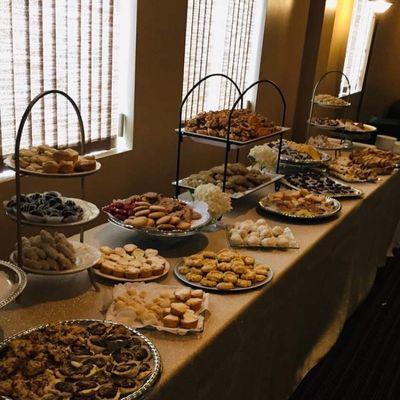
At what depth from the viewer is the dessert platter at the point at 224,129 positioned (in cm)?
180

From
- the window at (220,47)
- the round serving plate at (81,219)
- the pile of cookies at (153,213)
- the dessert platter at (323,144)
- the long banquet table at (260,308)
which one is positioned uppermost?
the window at (220,47)

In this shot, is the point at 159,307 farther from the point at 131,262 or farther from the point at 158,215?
the point at 158,215

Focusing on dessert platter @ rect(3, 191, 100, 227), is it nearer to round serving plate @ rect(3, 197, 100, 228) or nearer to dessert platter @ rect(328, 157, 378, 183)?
round serving plate @ rect(3, 197, 100, 228)

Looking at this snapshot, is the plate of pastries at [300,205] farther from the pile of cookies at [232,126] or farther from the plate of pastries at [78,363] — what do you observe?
the plate of pastries at [78,363]

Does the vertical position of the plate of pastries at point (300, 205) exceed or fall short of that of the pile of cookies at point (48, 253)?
it falls short

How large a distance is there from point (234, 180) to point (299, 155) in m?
0.67

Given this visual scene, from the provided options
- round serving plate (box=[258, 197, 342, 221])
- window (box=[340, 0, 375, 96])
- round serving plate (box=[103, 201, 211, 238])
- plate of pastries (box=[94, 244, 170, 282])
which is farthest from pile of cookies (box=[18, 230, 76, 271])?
window (box=[340, 0, 375, 96])

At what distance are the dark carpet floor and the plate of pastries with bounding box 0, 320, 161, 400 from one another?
1.10 metres

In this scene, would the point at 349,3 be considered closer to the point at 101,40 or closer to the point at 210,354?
the point at 101,40

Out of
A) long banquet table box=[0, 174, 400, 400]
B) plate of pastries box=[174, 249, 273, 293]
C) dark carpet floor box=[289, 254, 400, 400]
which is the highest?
plate of pastries box=[174, 249, 273, 293]

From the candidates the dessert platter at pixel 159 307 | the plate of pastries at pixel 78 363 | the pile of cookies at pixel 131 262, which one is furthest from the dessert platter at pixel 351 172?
the plate of pastries at pixel 78 363

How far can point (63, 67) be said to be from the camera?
183 centimetres

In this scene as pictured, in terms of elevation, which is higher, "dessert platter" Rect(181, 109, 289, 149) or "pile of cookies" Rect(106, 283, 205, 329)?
"dessert platter" Rect(181, 109, 289, 149)

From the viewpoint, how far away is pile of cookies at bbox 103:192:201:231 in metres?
1.43
